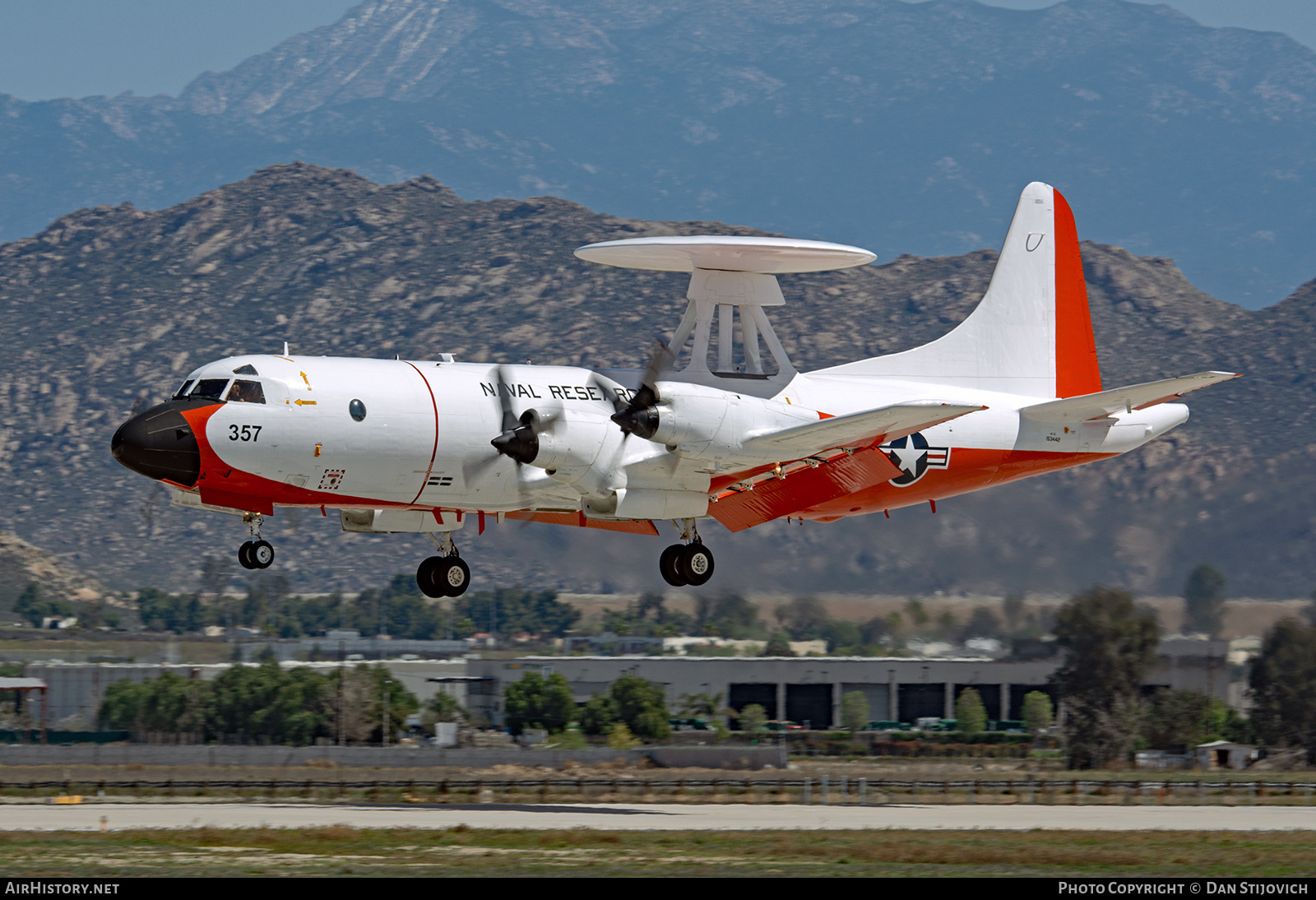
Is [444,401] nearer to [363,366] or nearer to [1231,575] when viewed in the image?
[363,366]

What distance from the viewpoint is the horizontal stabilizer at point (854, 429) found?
29016 millimetres

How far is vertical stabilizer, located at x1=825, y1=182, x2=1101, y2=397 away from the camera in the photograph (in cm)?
3694

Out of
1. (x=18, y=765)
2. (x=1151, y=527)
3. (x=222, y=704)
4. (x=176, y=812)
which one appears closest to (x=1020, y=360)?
(x=176, y=812)

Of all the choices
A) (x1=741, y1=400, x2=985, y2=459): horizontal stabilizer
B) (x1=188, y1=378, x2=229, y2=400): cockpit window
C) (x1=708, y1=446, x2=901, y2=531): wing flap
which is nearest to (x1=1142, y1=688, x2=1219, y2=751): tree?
(x1=708, y1=446, x2=901, y2=531): wing flap

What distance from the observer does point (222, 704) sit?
258 feet

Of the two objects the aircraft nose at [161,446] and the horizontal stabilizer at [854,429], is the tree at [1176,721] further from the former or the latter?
the aircraft nose at [161,446]

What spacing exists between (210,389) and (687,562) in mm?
10155

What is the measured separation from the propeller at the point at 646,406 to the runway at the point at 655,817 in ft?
34.0

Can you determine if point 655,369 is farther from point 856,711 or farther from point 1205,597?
point 856,711

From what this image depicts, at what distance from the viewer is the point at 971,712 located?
79438 millimetres

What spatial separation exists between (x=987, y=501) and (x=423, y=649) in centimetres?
5900

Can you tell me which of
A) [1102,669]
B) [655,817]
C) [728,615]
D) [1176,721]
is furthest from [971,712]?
[655,817]

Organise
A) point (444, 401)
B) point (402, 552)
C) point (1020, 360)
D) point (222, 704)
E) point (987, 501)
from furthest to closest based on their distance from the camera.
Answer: point (402, 552), point (222, 704), point (987, 501), point (1020, 360), point (444, 401)

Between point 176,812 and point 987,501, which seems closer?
point 176,812
